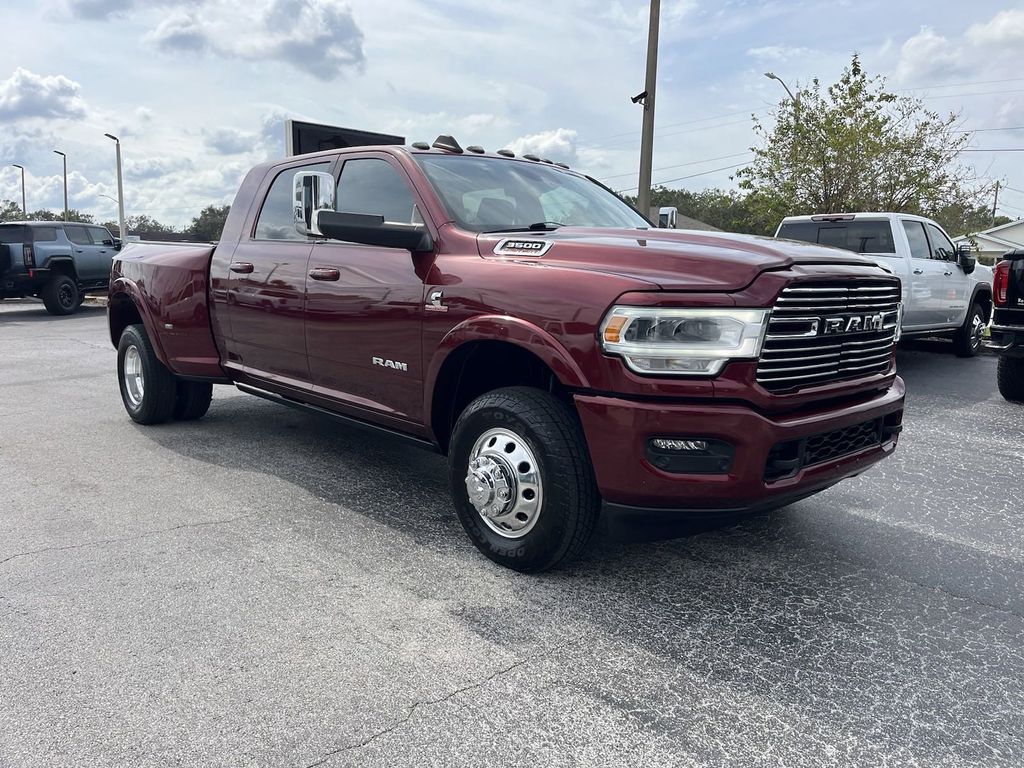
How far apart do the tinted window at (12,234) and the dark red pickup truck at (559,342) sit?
14.7 meters

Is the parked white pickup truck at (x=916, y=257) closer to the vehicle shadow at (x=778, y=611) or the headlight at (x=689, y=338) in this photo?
the vehicle shadow at (x=778, y=611)

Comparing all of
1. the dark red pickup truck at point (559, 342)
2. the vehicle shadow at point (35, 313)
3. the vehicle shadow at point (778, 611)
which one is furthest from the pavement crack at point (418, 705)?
the vehicle shadow at point (35, 313)

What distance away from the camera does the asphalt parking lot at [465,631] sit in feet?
7.63

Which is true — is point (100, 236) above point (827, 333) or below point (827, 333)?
Answer: above

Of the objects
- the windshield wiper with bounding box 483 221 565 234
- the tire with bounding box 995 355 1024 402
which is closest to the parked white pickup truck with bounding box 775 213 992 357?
the tire with bounding box 995 355 1024 402

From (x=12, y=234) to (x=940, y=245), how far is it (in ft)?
55.9

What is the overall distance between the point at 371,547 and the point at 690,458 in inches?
63.4

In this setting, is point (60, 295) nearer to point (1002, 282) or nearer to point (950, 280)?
point (950, 280)

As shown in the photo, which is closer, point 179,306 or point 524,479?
point 524,479

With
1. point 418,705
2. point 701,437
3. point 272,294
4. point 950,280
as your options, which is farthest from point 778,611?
point 950,280

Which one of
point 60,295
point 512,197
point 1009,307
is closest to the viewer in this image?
point 512,197

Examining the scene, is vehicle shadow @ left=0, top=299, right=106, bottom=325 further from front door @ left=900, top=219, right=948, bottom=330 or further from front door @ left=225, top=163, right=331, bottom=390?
front door @ left=900, top=219, right=948, bottom=330

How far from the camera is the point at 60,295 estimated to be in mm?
17250

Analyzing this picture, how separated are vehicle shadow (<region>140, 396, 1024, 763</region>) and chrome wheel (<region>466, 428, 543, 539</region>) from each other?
10.0 inches
